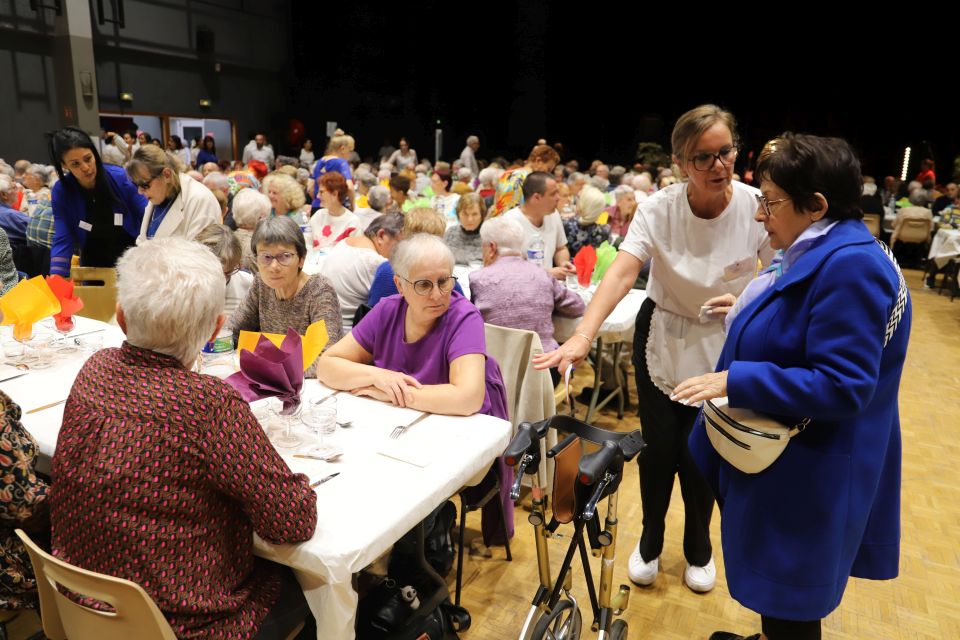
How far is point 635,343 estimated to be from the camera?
245 centimetres

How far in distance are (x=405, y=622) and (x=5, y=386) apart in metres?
1.53

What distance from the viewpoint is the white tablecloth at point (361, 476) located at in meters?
1.38

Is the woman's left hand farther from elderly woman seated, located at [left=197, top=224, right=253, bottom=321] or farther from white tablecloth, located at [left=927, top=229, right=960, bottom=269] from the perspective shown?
white tablecloth, located at [left=927, top=229, right=960, bottom=269]

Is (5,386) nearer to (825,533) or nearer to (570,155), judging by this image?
(825,533)

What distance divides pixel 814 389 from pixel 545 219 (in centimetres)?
328

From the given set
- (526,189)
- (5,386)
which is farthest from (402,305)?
(526,189)

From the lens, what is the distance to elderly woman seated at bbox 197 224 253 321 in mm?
3145

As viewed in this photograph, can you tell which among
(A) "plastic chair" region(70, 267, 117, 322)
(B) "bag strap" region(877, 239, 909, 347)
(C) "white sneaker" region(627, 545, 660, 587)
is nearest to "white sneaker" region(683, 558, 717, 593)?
(C) "white sneaker" region(627, 545, 660, 587)

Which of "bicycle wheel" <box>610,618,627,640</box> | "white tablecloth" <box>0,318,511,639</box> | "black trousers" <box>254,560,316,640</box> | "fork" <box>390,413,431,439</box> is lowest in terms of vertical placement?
"bicycle wheel" <box>610,618,627,640</box>

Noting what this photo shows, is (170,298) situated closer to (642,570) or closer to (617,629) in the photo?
→ (617,629)

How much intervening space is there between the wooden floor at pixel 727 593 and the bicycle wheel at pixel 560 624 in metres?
0.54

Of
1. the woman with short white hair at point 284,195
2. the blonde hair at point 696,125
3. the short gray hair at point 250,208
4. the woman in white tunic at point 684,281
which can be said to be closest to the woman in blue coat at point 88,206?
the short gray hair at point 250,208

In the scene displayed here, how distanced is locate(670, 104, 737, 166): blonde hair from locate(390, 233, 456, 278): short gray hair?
82 centimetres

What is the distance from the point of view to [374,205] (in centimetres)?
562
